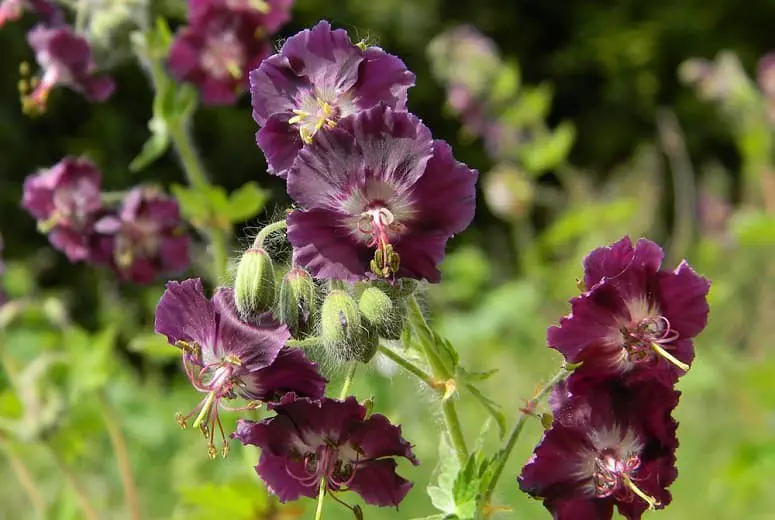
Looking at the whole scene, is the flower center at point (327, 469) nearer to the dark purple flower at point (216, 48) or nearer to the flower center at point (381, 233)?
the flower center at point (381, 233)

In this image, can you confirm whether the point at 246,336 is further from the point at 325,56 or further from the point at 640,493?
the point at 640,493

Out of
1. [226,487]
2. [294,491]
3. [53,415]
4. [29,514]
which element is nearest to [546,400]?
[294,491]

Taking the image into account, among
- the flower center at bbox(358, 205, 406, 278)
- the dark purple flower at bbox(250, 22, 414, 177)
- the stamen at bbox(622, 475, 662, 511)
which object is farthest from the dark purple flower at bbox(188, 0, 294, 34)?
the stamen at bbox(622, 475, 662, 511)

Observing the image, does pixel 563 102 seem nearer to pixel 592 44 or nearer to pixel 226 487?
pixel 592 44

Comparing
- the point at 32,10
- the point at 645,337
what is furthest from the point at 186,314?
the point at 32,10

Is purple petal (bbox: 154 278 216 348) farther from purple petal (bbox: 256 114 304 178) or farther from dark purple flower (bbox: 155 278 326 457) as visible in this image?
purple petal (bbox: 256 114 304 178)

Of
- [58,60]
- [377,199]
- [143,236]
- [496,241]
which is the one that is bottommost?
[377,199]

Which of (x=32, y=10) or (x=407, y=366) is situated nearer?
(x=407, y=366)
